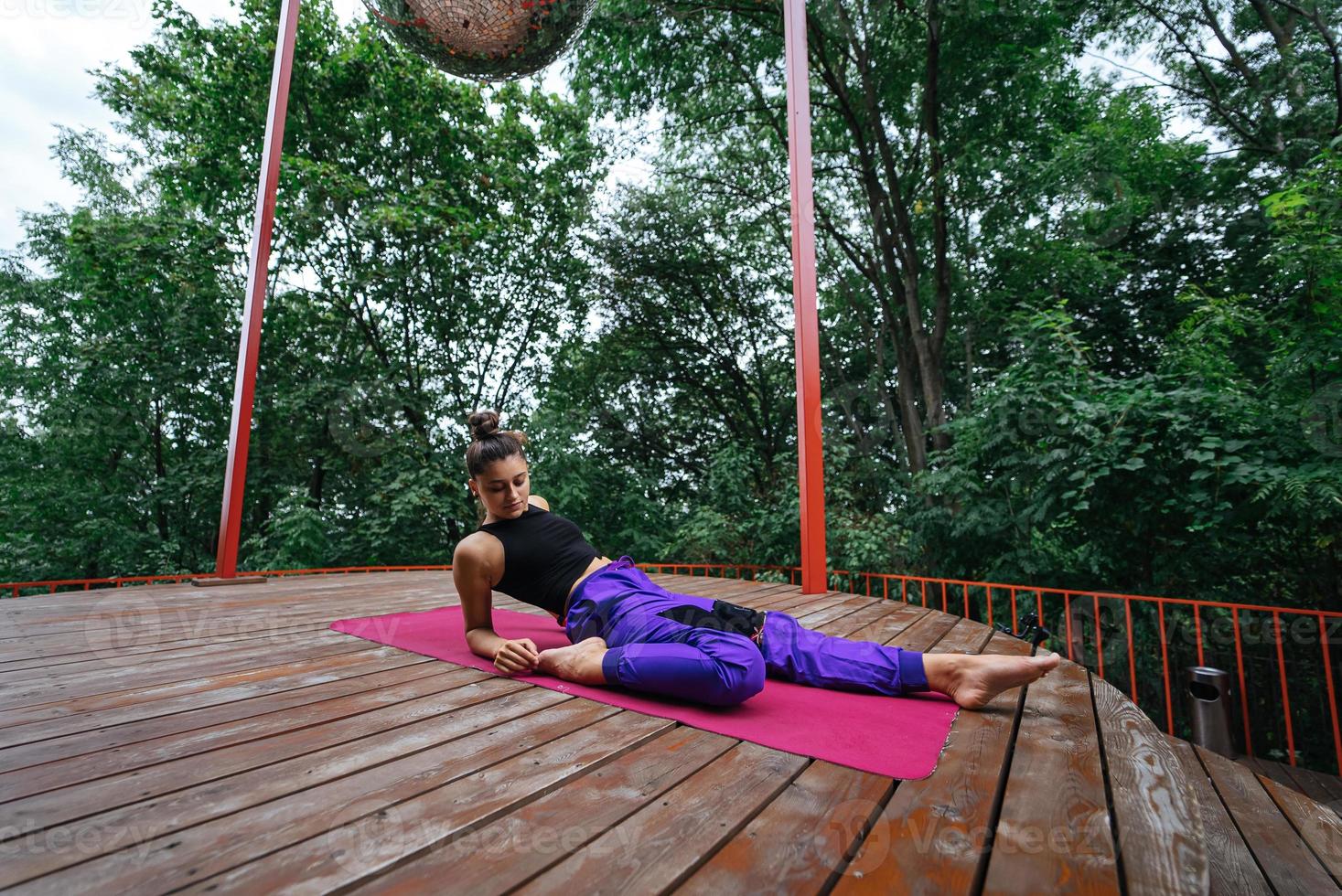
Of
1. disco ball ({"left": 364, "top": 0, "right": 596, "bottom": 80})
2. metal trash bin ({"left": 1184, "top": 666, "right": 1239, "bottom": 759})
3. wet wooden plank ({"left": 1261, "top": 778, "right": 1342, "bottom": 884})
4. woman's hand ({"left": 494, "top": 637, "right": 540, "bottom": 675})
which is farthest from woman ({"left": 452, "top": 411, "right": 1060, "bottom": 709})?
disco ball ({"left": 364, "top": 0, "right": 596, "bottom": 80})

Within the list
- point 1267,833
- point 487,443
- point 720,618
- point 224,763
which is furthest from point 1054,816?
point 487,443

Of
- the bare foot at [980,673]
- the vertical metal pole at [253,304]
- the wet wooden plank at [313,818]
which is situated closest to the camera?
the wet wooden plank at [313,818]

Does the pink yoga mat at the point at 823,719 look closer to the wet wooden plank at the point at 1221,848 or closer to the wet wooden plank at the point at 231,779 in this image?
the wet wooden plank at the point at 231,779

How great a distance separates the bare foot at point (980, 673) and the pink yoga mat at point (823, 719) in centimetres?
5

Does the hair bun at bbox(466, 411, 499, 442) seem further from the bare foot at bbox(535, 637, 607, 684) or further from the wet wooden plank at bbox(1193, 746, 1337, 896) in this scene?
the wet wooden plank at bbox(1193, 746, 1337, 896)

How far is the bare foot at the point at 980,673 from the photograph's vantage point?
1.41 metres

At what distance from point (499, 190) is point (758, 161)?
3662mm

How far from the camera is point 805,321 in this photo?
11.5ft

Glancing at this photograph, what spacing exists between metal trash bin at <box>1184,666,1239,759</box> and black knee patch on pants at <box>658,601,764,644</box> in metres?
1.46

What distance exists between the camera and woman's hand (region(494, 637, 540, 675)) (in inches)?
66.1

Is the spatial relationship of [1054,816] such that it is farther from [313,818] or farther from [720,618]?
[313,818]

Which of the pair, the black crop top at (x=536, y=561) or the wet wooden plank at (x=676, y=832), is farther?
the black crop top at (x=536, y=561)

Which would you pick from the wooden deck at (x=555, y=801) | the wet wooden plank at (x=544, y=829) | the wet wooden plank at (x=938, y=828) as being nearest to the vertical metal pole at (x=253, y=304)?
the wooden deck at (x=555, y=801)

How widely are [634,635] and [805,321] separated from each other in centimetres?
237
